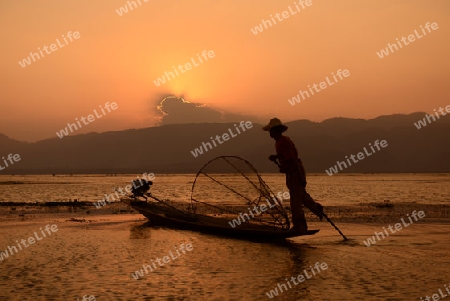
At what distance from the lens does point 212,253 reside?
14516mm

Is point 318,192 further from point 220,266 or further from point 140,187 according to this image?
point 220,266

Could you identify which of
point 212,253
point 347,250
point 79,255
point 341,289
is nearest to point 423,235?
point 347,250

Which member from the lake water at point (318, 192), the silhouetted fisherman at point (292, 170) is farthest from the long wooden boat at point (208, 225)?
the lake water at point (318, 192)

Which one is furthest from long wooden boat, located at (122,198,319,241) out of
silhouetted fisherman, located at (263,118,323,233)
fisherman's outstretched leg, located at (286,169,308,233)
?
silhouetted fisherman, located at (263,118,323,233)

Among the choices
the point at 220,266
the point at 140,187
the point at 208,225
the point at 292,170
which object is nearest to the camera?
the point at 220,266

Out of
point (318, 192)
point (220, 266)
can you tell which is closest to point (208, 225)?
point (220, 266)

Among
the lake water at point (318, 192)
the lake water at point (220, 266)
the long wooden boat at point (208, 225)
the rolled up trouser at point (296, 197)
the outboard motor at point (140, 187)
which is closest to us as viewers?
the lake water at point (220, 266)

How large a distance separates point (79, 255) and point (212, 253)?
11.6ft

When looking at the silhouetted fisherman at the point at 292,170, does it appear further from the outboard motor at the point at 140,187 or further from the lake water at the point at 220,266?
the outboard motor at the point at 140,187

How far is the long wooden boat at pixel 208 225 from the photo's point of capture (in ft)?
53.3

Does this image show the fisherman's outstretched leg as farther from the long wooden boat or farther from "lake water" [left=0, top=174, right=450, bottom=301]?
"lake water" [left=0, top=174, right=450, bottom=301]

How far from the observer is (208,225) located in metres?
18.4

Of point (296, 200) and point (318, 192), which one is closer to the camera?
point (296, 200)

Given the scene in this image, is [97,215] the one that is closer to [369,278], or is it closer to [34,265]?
[34,265]
